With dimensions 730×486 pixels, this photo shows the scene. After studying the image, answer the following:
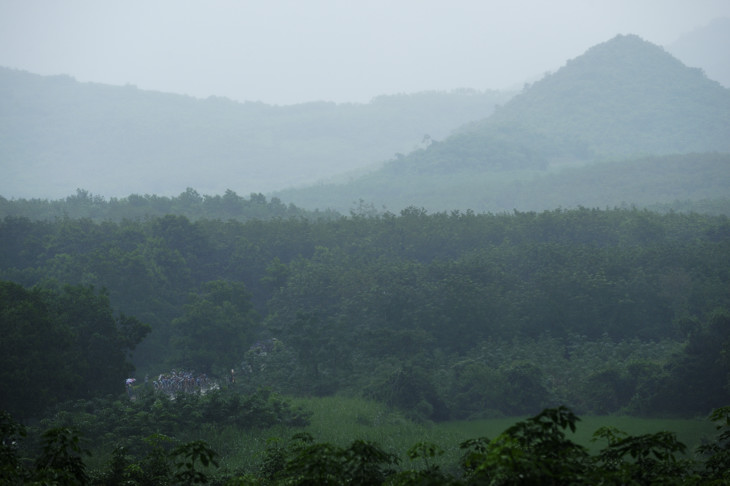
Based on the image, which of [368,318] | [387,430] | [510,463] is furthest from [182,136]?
[510,463]

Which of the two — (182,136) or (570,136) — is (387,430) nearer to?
(570,136)

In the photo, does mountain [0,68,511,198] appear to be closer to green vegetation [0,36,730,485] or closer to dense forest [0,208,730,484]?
A: green vegetation [0,36,730,485]

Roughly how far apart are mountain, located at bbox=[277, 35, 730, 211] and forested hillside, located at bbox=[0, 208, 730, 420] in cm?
3336

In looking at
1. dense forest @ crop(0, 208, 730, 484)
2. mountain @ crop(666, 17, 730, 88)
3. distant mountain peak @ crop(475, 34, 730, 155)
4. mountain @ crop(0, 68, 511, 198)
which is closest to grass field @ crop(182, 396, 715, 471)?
dense forest @ crop(0, 208, 730, 484)

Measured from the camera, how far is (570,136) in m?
107

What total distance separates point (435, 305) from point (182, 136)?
120 m

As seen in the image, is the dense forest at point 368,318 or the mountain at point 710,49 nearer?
the dense forest at point 368,318

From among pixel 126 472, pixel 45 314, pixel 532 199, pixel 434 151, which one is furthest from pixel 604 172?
pixel 126 472

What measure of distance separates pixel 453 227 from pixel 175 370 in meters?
19.0

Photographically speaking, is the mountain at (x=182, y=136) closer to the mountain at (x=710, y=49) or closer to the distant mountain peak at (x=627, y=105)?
the distant mountain peak at (x=627, y=105)

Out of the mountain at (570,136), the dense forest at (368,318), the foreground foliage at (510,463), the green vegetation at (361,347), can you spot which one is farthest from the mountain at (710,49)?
the foreground foliage at (510,463)

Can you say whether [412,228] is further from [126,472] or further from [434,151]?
[434,151]

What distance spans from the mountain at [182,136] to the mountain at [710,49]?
197ft

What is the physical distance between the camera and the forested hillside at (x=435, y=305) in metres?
23.9
